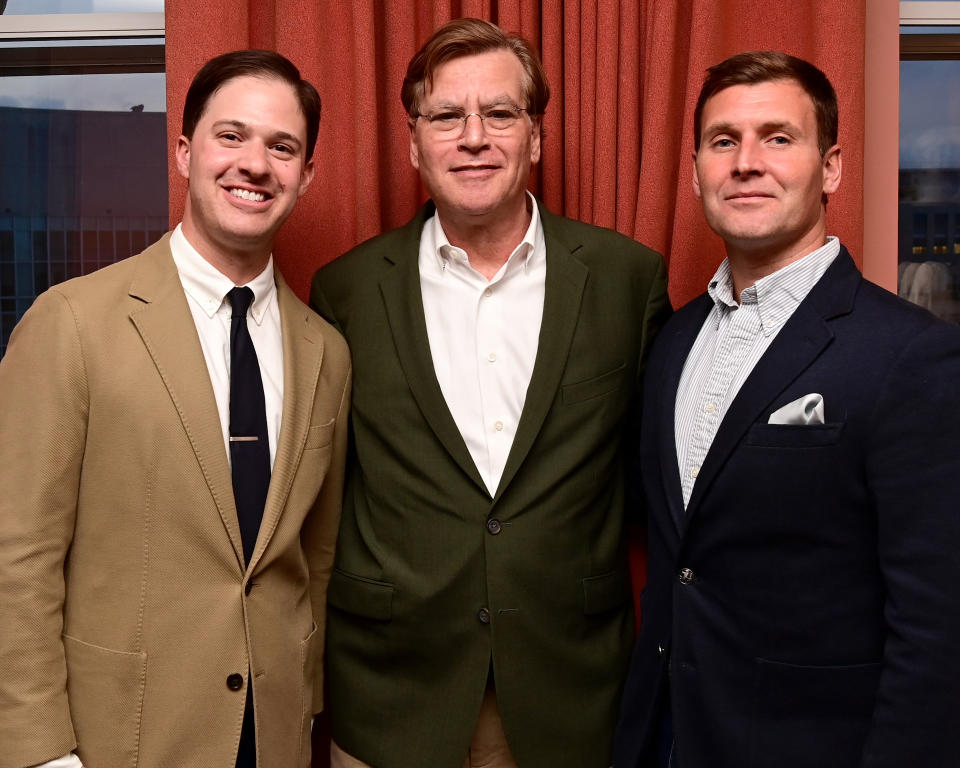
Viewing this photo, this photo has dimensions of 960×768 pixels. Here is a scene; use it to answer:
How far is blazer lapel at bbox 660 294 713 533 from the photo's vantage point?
1.50 metres

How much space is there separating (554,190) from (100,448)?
47.1 inches

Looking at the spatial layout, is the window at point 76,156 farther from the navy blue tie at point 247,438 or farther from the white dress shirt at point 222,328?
the navy blue tie at point 247,438

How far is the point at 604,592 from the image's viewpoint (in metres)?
1.67

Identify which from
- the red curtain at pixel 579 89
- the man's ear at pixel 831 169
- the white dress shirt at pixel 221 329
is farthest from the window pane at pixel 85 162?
the man's ear at pixel 831 169

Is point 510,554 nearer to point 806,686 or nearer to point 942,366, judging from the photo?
point 806,686

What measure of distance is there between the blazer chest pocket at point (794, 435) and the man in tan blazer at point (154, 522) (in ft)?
2.52

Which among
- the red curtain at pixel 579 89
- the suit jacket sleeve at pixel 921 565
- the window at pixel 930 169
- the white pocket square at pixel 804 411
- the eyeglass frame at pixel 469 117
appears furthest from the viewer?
the window at pixel 930 169

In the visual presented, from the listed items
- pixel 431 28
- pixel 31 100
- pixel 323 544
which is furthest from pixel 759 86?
pixel 31 100

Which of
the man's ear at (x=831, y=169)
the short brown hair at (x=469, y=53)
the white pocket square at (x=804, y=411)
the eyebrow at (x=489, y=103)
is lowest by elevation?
the white pocket square at (x=804, y=411)

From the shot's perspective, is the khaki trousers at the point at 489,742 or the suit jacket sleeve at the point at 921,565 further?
the khaki trousers at the point at 489,742

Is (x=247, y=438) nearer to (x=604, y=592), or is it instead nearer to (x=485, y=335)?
(x=485, y=335)

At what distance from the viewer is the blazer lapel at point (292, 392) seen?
152 centimetres

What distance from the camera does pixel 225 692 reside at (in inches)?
57.8

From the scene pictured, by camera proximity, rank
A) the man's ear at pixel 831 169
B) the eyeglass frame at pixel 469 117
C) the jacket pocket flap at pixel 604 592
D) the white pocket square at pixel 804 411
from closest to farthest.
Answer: the white pocket square at pixel 804 411 → the man's ear at pixel 831 169 → the jacket pocket flap at pixel 604 592 → the eyeglass frame at pixel 469 117
